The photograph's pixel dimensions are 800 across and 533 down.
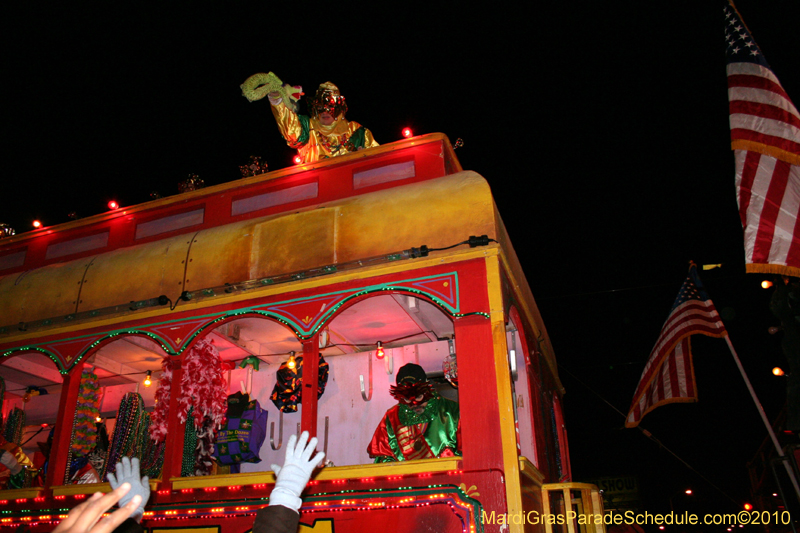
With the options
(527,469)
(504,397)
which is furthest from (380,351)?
(527,469)

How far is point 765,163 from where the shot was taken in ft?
20.0

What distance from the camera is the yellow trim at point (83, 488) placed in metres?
6.79

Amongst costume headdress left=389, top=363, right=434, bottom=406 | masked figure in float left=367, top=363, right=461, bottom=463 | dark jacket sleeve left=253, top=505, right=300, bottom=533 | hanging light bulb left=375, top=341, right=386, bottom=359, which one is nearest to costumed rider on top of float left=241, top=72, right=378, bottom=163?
hanging light bulb left=375, top=341, right=386, bottom=359

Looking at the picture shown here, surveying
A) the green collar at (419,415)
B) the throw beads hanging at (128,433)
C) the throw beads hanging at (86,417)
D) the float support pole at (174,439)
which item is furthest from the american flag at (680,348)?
the throw beads hanging at (86,417)

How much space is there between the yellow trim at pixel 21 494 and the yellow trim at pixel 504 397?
6.37 metres

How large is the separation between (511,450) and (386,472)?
A: 4.49 ft

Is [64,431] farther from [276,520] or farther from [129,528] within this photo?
[276,520]

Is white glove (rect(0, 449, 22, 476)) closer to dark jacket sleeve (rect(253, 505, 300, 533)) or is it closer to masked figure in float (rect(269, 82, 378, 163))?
masked figure in float (rect(269, 82, 378, 163))

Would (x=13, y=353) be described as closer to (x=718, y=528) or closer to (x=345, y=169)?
(x=345, y=169)

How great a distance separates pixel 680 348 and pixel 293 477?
9.80 metres

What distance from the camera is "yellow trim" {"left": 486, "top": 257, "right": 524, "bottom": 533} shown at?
209 inches

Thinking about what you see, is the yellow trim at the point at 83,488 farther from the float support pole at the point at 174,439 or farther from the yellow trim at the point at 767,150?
the yellow trim at the point at 767,150

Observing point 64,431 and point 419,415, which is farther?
point 419,415

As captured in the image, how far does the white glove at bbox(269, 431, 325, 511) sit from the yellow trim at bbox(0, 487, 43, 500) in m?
6.02
